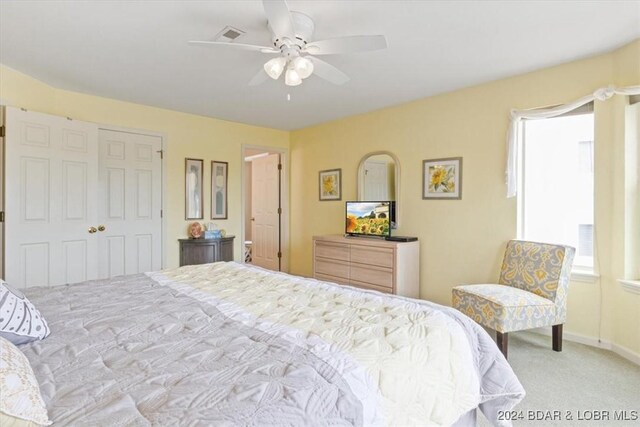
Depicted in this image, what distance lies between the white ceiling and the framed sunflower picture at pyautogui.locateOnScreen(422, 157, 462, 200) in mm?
788

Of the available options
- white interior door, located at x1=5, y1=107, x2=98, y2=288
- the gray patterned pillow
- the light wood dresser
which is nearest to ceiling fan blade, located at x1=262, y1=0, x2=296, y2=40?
the gray patterned pillow

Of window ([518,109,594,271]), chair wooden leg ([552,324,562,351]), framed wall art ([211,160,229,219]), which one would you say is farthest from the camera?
framed wall art ([211,160,229,219])

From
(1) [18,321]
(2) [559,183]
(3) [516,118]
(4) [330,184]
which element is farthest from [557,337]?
(1) [18,321]

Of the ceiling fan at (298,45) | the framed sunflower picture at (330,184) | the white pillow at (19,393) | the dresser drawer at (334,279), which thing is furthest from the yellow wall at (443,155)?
the white pillow at (19,393)

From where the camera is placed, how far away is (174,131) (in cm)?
450

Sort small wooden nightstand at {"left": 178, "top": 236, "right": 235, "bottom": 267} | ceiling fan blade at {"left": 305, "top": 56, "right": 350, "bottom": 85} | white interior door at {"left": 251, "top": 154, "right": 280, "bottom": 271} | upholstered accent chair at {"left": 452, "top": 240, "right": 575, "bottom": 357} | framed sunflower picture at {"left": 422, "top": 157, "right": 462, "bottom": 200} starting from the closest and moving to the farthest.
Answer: ceiling fan blade at {"left": 305, "top": 56, "right": 350, "bottom": 85}, upholstered accent chair at {"left": 452, "top": 240, "right": 575, "bottom": 357}, framed sunflower picture at {"left": 422, "top": 157, "right": 462, "bottom": 200}, small wooden nightstand at {"left": 178, "top": 236, "right": 235, "bottom": 267}, white interior door at {"left": 251, "top": 154, "right": 280, "bottom": 271}

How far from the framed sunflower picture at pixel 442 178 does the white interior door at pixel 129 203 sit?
10.9ft

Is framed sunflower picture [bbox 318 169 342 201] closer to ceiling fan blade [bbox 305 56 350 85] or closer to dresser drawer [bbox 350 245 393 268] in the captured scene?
dresser drawer [bbox 350 245 393 268]

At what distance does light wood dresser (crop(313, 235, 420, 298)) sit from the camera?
3.68 metres

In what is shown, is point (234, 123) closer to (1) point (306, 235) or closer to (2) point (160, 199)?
(2) point (160, 199)

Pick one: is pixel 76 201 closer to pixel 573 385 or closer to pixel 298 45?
pixel 298 45

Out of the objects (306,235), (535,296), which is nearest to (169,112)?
(306,235)

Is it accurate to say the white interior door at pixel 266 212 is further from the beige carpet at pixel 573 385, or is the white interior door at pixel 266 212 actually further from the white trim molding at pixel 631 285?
the white trim molding at pixel 631 285

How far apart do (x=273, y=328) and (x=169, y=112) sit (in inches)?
155
